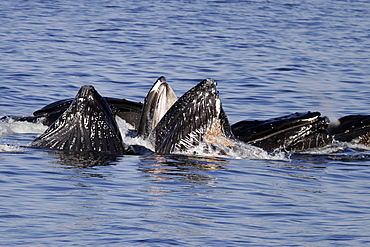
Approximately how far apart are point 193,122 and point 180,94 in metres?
7.68

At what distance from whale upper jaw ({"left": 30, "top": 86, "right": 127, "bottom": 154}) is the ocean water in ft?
0.98

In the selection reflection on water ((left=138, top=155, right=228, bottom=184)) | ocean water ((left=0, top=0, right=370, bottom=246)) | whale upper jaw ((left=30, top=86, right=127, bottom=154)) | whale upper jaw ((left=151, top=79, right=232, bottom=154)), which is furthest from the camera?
whale upper jaw ((left=151, top=79, right=232, bottom=154))

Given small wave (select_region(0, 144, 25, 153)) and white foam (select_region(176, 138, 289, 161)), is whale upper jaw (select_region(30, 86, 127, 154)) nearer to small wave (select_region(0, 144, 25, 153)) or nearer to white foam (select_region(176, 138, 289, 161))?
small wave (select_region(0, 144, 25, 153))

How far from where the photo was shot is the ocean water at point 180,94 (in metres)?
8.66

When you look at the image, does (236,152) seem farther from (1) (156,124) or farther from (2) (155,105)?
(2) (155,105)

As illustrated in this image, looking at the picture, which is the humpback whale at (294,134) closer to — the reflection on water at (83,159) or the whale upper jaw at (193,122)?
the whale upper jaw at (193,122)

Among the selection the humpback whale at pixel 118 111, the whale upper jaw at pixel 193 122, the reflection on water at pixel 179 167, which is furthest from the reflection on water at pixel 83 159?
the humpback whale at pixel 118 111

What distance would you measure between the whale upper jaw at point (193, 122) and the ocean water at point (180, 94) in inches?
11.6

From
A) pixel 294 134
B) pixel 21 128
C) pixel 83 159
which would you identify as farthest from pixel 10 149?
pixel 294 134

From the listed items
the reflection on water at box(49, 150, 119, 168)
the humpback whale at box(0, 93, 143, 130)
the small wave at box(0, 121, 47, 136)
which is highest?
the humpback whale at box(0, 93, 143, 130)

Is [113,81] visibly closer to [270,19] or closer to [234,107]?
[234,107]

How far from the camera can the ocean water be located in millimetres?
8664

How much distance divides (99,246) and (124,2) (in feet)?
110

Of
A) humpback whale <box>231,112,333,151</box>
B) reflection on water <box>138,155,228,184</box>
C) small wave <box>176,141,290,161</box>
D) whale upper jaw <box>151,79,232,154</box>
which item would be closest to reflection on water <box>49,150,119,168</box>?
reflection on water <box>138,155,228,184</box>
